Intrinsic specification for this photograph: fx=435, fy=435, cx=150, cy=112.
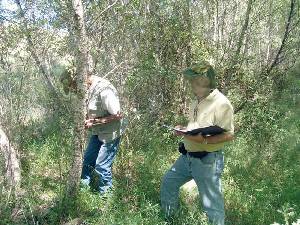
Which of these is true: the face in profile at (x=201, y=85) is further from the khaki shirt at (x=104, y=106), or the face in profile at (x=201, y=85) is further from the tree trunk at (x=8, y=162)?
the tree trunk at (x=8, y=162)

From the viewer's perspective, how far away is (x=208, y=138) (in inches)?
163

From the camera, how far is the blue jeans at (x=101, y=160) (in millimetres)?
5289

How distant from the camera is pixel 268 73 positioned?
861 centimetres

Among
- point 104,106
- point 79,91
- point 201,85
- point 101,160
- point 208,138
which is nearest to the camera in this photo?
point 208,138

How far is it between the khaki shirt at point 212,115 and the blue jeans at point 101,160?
1.23m

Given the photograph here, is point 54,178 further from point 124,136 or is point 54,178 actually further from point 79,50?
point 79,50

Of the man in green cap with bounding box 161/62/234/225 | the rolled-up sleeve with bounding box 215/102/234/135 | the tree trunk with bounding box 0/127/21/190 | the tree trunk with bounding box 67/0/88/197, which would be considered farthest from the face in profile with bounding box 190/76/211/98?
the tree trunk with bounding box 0/127/21/190

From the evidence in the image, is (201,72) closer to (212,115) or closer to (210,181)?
(212,115)

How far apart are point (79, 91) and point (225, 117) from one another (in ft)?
4.95

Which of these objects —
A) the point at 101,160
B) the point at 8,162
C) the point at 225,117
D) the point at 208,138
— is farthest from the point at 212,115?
the point at 8,162

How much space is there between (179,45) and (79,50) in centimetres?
409

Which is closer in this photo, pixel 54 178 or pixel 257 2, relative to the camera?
pixel 54 178

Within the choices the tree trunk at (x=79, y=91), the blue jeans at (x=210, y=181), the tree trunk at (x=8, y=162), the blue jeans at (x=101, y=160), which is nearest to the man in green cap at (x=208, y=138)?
the blue jeans at (x=210, y=181)

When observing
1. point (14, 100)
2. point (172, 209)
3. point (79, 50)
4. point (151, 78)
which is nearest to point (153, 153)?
point (151, 78)
